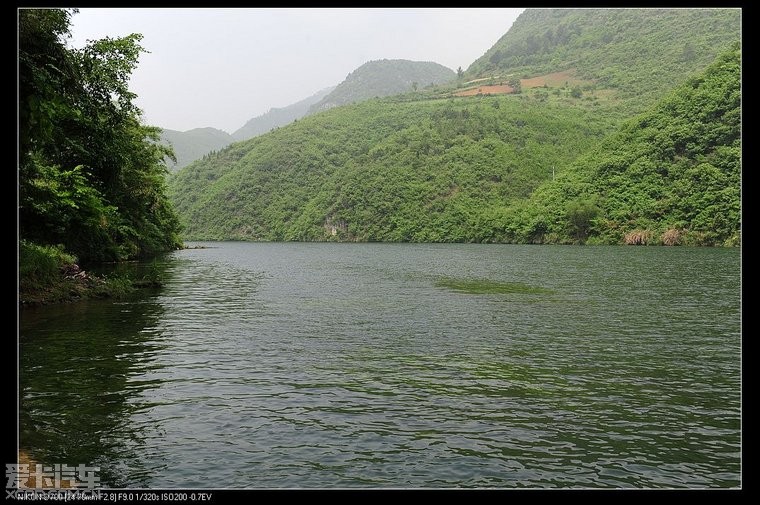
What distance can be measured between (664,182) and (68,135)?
11587 centimetres

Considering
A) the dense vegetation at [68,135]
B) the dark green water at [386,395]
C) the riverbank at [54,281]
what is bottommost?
the dark green water at [386,395]

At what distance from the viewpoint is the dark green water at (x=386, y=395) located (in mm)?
10141

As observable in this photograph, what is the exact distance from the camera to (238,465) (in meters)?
10.2

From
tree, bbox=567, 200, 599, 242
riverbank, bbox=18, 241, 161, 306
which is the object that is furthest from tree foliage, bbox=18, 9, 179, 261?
tree, bbox=567, 200, 599, 242

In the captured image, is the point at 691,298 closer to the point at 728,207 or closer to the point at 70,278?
the point at 70,278

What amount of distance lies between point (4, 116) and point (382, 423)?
8781mm

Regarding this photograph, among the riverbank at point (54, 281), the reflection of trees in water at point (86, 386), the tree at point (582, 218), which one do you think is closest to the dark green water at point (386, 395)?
the reflection of trees in water at point (86, 386)

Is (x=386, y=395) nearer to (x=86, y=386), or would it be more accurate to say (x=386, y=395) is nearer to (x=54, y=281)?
(x=86, y=386)

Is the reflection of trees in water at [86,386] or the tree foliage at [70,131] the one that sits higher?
the tree foliage at [70,131]

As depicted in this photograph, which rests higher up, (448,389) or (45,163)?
(45,163)

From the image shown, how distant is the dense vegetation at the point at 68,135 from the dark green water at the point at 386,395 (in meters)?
5.68

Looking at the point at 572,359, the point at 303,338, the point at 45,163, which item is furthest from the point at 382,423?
the point at 45,163

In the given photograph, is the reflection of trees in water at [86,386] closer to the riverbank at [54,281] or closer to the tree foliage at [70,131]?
the riverbank at [54,281]

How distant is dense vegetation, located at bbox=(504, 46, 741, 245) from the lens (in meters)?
106
